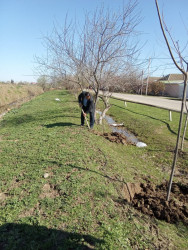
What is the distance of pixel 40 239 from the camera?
2.49 meters

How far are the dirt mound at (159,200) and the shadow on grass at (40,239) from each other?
1.32 metres

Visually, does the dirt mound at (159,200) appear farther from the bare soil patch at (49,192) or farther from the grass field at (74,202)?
the bare soil patch at (49,192)

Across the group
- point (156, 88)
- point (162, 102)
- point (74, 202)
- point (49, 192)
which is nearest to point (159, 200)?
point (74, 202)

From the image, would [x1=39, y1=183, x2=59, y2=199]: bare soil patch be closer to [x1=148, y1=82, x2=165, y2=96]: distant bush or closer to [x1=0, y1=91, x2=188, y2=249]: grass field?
[x1=0, y1=91, x2=188, y2=249]: grass field

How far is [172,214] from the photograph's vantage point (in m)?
3.30

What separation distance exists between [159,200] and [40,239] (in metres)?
2.21

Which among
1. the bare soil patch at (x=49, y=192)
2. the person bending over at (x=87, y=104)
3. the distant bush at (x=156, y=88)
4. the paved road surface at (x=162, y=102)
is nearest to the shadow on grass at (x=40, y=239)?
the bare soil patch at (x=49, y=192)

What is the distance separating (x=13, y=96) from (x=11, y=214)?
2642cm

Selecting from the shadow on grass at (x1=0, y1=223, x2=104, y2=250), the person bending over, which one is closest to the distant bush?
the person bending over

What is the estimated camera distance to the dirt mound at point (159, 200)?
3.31 meters

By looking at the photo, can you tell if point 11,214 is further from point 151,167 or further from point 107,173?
point 151,167

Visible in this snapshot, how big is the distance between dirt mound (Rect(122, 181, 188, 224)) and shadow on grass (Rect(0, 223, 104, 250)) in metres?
1.32

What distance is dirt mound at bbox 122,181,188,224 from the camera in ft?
10.8

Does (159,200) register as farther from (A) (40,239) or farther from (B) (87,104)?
(B) (87,104)
